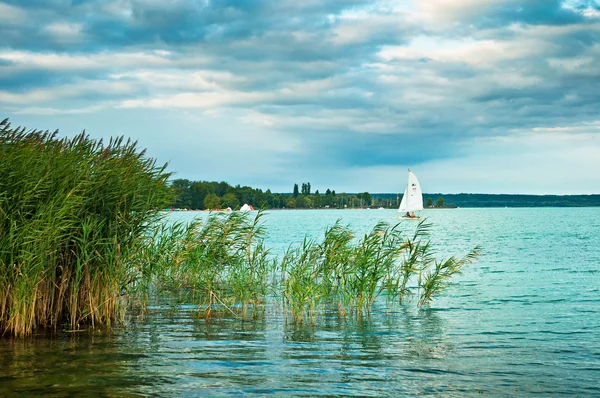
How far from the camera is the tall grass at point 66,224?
14.3 metres

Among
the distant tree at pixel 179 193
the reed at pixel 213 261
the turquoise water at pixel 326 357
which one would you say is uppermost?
the distant tree at pixel 179 193

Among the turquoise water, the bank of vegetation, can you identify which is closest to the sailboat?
the turquoise water

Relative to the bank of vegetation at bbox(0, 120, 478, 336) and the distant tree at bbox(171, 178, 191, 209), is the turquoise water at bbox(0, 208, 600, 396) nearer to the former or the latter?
the bank of vegetation at bbox(0, 120, 478, 336)

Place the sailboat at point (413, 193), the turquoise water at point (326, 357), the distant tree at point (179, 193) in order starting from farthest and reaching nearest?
the sailboat at point (413, 193), the distant tree at point (179, 193), the turquoise water at point (326, 357)

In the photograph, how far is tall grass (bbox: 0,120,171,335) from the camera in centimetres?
1434

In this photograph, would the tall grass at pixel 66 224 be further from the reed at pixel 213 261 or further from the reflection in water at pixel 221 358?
the reed at pixel 213 261

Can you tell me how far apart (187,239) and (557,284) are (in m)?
20.1

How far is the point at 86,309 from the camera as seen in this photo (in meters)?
15.7

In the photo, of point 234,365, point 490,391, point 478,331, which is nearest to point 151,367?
point 234,365

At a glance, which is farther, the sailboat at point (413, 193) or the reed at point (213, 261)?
the sailboat at point (413, 193)

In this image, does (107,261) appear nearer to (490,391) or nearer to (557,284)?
(490,391)

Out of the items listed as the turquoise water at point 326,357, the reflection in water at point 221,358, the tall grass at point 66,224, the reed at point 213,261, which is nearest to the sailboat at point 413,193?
the turquoise water at point 326,357

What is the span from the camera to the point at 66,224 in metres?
15.2

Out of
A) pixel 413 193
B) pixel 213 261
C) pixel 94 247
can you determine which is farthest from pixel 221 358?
pixel 413 193
